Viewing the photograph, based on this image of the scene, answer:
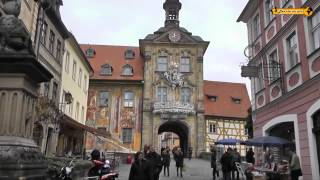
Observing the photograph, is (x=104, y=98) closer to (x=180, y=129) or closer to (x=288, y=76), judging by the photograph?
(x=180, y=129)

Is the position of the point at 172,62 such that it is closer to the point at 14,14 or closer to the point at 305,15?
the point at 305,15

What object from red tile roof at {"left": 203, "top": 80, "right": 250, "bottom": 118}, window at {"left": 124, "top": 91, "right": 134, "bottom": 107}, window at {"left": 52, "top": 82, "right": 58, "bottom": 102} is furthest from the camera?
red tile roof at {"left": 203, "top": 80, "right": 250, "bottom": 118}

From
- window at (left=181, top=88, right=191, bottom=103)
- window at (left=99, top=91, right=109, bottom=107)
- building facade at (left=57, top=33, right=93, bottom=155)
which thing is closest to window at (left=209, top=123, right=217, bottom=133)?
window at (left=181, top=88, right=191, bottom=103)

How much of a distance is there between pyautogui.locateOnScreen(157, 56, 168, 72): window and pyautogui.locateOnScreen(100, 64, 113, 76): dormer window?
609cm

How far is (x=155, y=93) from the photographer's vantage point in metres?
41.4

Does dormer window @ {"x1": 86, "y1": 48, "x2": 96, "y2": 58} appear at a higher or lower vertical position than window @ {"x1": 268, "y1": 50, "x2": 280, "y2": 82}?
higher

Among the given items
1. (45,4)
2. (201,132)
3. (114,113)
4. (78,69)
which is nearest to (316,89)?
(45,4)

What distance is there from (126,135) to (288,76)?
27.3m

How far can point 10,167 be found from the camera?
4.62m

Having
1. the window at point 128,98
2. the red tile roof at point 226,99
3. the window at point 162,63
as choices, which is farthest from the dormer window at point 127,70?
the red tile roof at point 226,99

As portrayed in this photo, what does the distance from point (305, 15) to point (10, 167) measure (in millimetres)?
13156

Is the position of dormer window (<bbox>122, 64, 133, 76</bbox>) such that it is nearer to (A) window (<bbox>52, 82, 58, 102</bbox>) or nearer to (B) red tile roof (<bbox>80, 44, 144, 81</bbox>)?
(B) red tile roof (<bbox>80, 44, 144, 81</bbox>)

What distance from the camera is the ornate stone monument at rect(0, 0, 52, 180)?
4699 mm

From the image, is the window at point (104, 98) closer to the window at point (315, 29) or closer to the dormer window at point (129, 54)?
the dormer window at point (129, 54)
